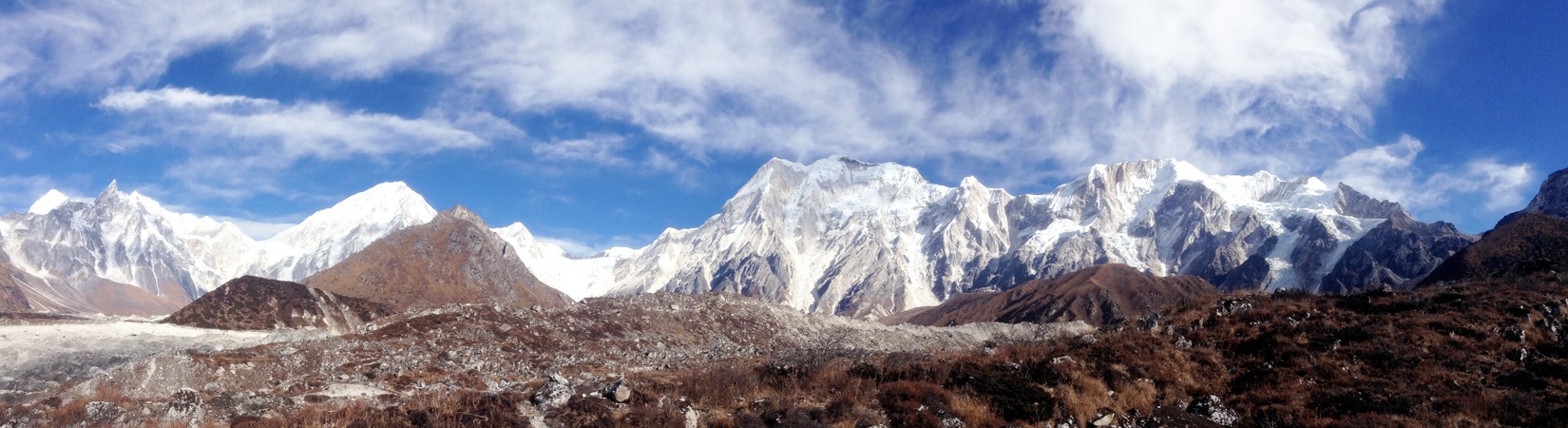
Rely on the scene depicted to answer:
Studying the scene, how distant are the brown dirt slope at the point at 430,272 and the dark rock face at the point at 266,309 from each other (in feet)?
138

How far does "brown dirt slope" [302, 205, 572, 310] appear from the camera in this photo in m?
153

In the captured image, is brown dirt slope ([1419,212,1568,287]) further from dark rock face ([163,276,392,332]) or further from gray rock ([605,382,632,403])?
dark rock face ([163,276,392,332])

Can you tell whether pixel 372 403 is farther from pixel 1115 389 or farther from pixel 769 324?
pixel 769 324

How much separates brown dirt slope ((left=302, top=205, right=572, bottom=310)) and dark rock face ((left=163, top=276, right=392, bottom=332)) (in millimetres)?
41960

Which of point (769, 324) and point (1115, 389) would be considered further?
point (769, 324)

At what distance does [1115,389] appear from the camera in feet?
61.4

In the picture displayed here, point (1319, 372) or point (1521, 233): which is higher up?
point (1521, 233)

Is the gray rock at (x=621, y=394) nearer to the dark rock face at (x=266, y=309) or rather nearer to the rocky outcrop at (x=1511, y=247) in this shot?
the dark rock face at (x=266, y=309)

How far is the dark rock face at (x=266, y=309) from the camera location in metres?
81.3

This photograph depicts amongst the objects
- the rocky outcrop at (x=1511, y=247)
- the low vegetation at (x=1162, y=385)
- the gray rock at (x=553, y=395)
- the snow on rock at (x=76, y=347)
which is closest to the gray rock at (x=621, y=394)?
the low vegetation at (x=1162, y=385)

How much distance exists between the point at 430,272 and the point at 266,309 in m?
83.4

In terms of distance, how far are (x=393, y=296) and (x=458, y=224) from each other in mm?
46636

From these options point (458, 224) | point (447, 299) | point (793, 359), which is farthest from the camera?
point (458, 224)

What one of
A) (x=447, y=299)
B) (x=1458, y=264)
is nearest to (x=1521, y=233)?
(x=1458, y=264)
